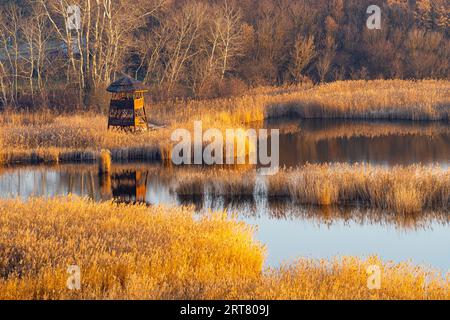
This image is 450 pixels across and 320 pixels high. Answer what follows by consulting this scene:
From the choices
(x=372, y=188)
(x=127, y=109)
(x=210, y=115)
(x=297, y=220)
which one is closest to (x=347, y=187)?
(x=372, y=188)

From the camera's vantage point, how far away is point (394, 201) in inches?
736

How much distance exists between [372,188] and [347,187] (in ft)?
2.08

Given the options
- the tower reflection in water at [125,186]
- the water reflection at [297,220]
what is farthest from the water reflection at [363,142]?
the water reflection at [297,220]

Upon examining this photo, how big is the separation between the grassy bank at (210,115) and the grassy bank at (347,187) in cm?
501

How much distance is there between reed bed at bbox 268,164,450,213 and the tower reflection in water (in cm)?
353

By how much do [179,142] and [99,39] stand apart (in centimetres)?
951

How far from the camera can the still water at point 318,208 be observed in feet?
53.4

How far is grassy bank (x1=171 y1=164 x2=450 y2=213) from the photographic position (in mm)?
18797

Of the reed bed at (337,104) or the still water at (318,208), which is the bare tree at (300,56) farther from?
the still water at (318,208)

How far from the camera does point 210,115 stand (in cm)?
3144

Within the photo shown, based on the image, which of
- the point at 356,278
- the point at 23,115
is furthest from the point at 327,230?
the point at 23,115

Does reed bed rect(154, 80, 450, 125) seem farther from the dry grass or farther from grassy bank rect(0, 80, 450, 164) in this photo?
the dry grass

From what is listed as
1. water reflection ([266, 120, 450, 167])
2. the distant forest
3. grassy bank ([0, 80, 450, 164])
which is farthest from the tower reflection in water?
the distant forest
